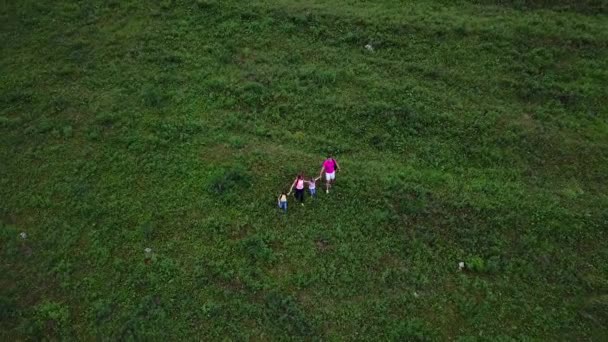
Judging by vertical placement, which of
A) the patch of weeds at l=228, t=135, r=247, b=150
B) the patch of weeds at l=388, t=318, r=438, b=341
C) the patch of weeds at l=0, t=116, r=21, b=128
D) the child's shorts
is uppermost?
the patch of weeds at l=0, t=116, r=21, b=128

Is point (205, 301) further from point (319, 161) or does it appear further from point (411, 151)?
point (411, 151)

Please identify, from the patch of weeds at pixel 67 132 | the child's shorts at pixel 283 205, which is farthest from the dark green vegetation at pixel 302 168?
the child's shorts at pixel 283 205

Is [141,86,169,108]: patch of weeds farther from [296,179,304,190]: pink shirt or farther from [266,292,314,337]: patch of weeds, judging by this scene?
[266,292,314,337]: patch of weeds

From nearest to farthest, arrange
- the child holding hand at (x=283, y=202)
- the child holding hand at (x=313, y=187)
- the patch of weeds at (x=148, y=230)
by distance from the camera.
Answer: the patch of weeds at (x=148, y=230), the child holding hand at (x=283, y=202), the child holding hand at (x=313, y=187)

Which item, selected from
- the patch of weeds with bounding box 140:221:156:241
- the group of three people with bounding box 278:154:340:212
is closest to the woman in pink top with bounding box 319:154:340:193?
the group of three people with bounding box 278:154:340:212

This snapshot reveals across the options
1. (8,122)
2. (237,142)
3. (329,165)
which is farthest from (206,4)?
(329,165)

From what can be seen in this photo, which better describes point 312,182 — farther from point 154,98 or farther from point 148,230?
point 154,98

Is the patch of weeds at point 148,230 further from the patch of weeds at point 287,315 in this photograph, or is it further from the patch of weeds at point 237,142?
the patch of weeds at point 287,315

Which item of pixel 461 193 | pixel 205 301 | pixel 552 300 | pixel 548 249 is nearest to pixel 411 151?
pixel 461 193
